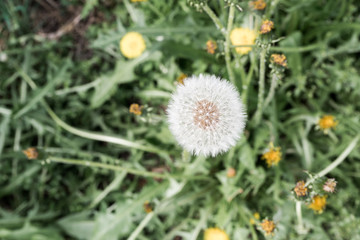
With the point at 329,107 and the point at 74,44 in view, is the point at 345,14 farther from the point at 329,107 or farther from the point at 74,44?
the point at 74,44

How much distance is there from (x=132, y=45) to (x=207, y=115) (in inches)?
48.3

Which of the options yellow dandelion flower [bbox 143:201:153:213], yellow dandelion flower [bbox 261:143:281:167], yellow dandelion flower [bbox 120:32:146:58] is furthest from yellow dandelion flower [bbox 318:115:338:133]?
yellow dandelion flower [bbox 120:32:146:58]

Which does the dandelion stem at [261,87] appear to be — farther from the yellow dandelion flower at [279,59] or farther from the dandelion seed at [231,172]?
the dandelion seed at [231,172]

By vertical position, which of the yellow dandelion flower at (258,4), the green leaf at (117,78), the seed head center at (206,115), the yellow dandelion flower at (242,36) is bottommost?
the seed head center at (206,115)

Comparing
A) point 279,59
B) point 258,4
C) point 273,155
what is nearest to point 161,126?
point 273,155

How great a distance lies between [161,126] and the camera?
2.38 m

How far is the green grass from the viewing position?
211 centimetres

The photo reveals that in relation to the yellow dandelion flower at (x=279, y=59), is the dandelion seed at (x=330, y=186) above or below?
below

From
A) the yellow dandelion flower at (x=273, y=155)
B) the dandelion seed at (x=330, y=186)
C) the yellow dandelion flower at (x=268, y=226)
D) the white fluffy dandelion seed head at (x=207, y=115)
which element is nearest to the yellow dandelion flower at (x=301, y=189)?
the dandelion seed at (x=330, y=186)

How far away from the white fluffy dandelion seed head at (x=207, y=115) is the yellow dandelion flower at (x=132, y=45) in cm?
109

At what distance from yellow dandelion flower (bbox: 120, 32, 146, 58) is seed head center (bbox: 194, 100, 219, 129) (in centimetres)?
116

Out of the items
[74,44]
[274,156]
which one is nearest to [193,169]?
[274,156]

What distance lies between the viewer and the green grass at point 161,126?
6.91 ft

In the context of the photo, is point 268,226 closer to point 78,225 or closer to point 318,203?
point 318,203
